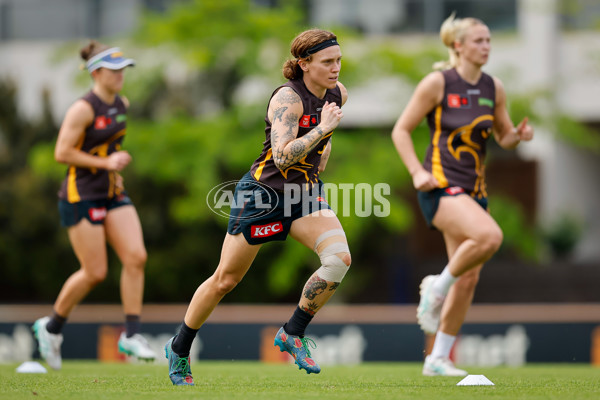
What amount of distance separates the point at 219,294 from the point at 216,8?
39.8ft

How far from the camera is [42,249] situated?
18.8m

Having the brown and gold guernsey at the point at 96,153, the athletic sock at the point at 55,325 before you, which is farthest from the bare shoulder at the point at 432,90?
the athletic sock at the point at 55,325

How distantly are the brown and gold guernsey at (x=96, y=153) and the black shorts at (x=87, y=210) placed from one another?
40 millimetres

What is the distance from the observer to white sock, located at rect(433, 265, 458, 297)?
6.77 m

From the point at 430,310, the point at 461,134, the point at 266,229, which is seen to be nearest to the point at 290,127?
the point at 266,229

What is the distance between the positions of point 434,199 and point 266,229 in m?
1.90

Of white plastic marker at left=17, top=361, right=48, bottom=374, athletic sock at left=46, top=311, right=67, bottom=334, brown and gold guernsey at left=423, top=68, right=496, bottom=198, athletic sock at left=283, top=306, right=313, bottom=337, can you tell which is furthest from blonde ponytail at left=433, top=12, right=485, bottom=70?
white plastic marker at left=17, top=361, right=48, bottom=374

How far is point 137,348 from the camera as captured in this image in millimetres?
7469

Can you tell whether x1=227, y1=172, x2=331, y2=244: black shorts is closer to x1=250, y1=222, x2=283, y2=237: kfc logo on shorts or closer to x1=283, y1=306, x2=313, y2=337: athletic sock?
x1=250, y1=222, x2=283, y2=237: kfc logo on shorts

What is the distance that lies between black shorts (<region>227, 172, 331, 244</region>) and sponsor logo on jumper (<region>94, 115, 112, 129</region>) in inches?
94.6

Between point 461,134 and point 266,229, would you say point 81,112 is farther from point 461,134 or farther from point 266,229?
point 461,134

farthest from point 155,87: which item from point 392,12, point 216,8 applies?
point 392,12

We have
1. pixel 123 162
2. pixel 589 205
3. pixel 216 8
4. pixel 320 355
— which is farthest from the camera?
pixel 589 205

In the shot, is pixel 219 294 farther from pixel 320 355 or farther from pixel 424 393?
pixel 320 355
